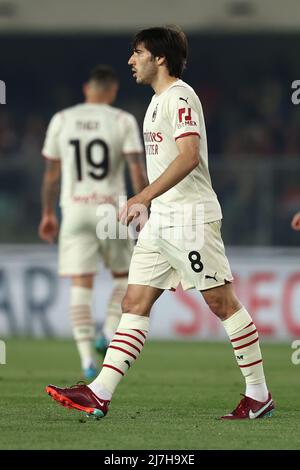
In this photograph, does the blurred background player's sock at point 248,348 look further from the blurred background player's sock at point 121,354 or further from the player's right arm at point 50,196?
the player's right arm at point 50,196

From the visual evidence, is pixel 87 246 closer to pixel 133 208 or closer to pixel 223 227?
pixel 133 208

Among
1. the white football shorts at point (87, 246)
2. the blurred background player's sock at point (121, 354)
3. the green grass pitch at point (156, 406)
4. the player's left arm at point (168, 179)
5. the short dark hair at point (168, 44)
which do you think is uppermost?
the short dark hair at point (168, 44)

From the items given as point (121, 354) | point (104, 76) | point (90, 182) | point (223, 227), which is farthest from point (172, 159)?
point (223, 227)

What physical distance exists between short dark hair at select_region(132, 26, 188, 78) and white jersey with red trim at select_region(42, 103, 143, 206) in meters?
3.61

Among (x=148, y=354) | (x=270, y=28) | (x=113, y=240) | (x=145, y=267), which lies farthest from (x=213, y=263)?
(x=270, y=28)

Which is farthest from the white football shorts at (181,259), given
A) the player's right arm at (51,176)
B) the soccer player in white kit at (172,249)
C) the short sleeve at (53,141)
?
the short sleeve at (53,141)

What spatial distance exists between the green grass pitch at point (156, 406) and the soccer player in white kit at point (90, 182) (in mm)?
817

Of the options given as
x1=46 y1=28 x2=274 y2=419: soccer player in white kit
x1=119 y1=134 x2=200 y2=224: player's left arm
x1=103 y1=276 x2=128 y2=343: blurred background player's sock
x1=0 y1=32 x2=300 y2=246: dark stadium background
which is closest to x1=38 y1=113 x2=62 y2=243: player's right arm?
x1=103 y1=276 x2=128 y2=343: blurred background player's sock

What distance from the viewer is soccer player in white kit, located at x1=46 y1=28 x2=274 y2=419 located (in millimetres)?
7320

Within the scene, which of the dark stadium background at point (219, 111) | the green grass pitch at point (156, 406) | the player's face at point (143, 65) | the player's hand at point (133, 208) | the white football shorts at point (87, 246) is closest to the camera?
the green grass pitch at point (156, 406)

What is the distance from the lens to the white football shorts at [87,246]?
11070 mm

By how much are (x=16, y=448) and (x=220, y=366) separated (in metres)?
5.92

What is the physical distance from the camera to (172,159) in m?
7.47

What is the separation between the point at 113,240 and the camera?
439 inches
